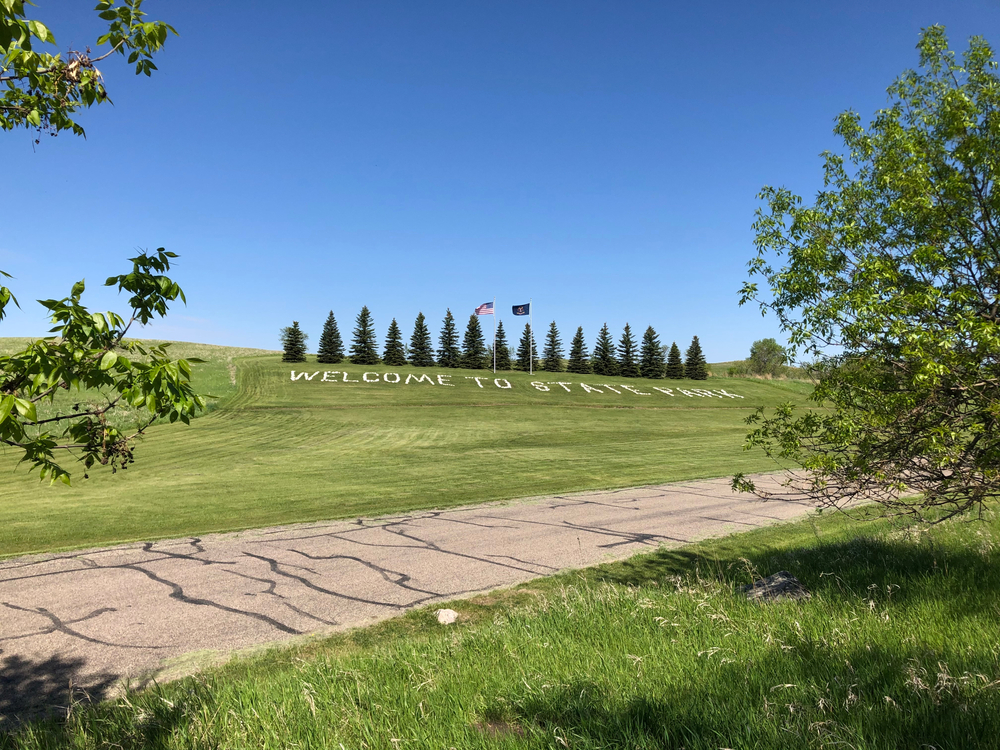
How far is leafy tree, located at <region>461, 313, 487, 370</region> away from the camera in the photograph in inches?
3438

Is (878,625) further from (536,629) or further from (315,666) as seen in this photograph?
(315,666)

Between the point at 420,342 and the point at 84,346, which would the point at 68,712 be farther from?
the point at 420,342

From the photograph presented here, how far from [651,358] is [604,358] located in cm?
733

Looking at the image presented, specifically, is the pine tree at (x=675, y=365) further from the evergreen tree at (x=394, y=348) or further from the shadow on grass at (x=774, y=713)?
the shadow on grass at (x=774, y=713)

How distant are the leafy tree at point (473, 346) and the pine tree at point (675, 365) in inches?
1157

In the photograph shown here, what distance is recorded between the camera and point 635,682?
14.8 feet

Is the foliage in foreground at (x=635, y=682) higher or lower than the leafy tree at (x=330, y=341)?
lower

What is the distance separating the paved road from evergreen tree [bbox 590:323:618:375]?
74911 millimetres

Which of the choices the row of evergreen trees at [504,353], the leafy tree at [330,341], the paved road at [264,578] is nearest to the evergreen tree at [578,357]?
the row of evergreen trees at [504,353]

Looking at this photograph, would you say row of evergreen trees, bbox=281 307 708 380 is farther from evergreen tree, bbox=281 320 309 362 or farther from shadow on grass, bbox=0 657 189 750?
shadow on grass, bbox=0 657 189 750

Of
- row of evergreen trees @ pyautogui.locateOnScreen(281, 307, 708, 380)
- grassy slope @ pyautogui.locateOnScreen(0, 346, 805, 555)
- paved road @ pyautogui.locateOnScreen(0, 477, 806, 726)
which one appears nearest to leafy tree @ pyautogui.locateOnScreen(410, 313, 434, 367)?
row of evergreen trees @ pyautogui.locateOnScreen(281, 307, 708, 380)

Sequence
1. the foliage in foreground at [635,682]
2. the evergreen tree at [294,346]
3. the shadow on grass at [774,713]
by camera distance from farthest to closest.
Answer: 1. the evergreen tree at [294,346]
2. the foliage in foreground at [635,682]
3. the shadow on grass at [774,713]

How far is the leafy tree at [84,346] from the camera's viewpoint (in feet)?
11.6

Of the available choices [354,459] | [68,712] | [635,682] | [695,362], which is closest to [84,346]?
[68,712]
